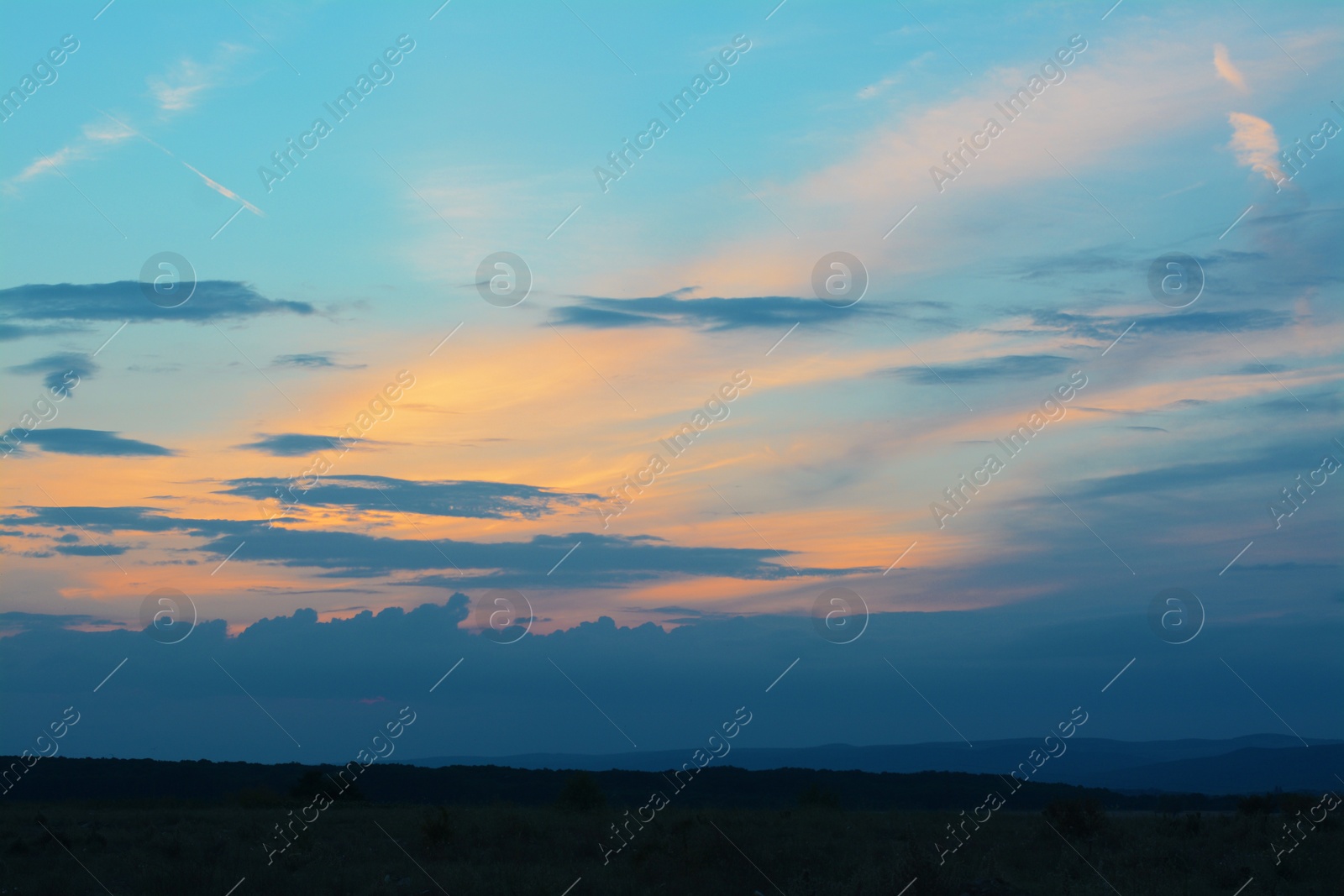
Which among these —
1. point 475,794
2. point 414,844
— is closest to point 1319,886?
point 414,844

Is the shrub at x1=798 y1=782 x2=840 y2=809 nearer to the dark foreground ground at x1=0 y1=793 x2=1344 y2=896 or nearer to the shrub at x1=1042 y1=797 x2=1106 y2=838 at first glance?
the dark foreground ground at x1=0 y1=793 x2=1344 y2=896

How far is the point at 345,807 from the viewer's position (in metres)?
42.8

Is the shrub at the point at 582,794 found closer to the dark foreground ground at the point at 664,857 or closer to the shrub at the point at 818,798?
the dark foreground ground at the point at 664,857

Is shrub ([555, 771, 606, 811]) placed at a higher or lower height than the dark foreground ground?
lower

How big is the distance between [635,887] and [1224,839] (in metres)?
18.3

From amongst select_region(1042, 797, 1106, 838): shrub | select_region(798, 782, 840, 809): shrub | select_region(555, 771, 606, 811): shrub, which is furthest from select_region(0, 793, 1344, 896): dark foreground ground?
select_region(798, 782, 840, 809): shrub

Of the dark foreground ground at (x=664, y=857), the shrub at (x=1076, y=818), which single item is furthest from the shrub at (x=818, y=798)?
the shrub at (x=1076, y=818)

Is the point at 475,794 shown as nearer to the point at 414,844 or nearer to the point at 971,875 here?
the point at 414,844

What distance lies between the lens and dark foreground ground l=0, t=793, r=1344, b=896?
20.7 m

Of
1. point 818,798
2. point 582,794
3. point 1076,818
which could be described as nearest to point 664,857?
point 1076,818

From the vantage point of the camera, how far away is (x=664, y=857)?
77.7 ft

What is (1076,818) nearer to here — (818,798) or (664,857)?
(664,857)

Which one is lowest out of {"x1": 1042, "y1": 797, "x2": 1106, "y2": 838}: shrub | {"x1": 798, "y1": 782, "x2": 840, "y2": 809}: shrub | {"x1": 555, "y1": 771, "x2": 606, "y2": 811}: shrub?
{"x1": 798, "y1": 782, "x2": 840, "y2": 809}: shrub

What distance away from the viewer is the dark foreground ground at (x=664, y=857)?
20.7 metres
